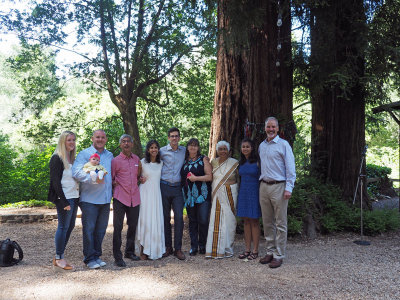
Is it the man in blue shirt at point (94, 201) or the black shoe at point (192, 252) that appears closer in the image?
the man in blue shirt at point (94, 201)

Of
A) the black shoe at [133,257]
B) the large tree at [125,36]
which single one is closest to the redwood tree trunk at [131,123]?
the large tree at [125,36]

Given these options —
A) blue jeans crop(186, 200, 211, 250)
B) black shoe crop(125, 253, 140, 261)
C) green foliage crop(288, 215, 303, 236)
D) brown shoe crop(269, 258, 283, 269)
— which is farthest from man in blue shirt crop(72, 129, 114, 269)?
green foliage crop(288, 215, 303, 236)

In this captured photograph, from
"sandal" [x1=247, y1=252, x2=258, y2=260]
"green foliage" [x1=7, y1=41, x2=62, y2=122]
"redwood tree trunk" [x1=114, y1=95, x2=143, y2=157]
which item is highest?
"green foliage" [x1=7, y1=41, x2=62, y2=122]

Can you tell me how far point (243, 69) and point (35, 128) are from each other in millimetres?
10489

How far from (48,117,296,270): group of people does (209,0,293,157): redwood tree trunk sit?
152 cm

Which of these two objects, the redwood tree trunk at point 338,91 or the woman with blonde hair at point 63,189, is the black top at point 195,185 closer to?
the woman with blonde hair at point 63,189

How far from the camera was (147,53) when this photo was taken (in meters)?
12.8

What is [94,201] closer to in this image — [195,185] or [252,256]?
[195,185]

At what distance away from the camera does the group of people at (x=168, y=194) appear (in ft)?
15.5

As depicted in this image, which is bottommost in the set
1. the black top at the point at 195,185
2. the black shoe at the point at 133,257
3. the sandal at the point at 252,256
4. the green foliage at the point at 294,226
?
the black shoe at the point at 133,257

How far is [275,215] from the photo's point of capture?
4.98 m

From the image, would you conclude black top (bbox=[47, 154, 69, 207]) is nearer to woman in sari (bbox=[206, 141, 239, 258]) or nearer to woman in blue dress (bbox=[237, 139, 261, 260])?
woman in sari (bbox=[206, 141, 239, 258])

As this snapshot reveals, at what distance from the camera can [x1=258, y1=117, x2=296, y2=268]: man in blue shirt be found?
4871 mm

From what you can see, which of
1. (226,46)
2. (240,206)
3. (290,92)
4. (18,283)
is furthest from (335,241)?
(18,283)
